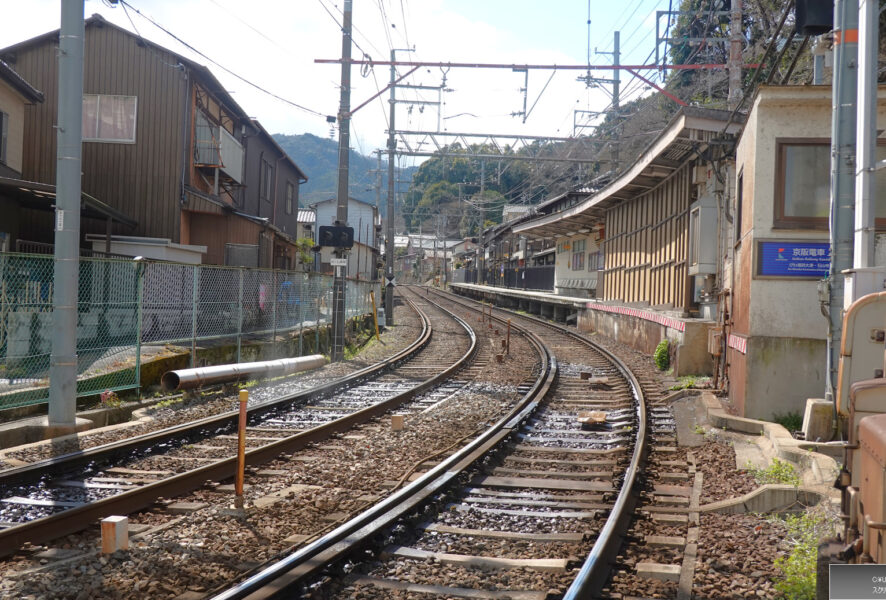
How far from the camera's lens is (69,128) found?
30.0 ft

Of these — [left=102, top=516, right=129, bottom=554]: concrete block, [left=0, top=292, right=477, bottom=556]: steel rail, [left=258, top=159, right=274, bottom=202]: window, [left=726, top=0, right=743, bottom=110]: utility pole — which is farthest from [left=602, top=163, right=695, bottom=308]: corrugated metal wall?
[left=102, top=516, right=129, bottom=554]: concrete block

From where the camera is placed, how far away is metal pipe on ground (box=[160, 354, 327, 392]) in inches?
443

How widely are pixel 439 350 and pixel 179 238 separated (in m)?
7.81

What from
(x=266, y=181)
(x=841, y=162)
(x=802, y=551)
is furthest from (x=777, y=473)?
(x=266, y=181)

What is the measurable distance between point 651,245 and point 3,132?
17.2 meters

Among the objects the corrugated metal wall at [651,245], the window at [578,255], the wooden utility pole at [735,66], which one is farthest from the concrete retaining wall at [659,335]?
the window at [578,255]

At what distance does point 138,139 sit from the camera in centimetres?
2103

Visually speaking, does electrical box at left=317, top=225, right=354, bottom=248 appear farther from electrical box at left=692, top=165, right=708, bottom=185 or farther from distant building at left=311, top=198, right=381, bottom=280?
distant building at left=311, top=198, right=381, bottom=280

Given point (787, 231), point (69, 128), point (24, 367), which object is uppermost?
point (69, 128)

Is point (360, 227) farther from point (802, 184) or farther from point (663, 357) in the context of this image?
point (802, 184)

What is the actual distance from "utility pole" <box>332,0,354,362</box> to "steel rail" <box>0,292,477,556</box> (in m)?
5.99

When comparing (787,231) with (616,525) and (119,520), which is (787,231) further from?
(119,520)

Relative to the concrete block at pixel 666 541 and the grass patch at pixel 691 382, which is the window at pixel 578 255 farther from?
the concrete block at pixel 666 541

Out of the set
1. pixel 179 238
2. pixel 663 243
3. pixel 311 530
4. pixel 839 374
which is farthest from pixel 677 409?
pixel 179 238
